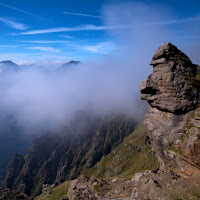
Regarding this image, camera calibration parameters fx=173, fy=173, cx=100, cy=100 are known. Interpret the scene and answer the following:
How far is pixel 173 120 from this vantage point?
40.9 metres

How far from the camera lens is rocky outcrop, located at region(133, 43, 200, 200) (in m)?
33.9

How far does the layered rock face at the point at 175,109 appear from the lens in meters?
35.4

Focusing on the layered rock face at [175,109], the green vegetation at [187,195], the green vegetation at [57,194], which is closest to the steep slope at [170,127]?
the layered rock face at [175,109]

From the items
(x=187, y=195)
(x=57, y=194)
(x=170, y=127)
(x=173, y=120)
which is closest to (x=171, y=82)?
(x=173, y=120)

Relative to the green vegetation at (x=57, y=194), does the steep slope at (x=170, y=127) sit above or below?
above

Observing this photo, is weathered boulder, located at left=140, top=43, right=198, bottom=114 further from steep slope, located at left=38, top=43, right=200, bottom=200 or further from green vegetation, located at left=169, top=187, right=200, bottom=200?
green vegetation, located at left=169, top=187, right=200, bottom=200

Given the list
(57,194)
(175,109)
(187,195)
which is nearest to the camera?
(187,195)

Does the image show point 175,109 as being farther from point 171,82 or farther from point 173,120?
point 171,82

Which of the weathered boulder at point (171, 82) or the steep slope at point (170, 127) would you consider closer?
the steep slope at point (170, 127)

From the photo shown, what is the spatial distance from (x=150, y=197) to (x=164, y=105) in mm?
21913

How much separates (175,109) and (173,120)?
2735 millimetres

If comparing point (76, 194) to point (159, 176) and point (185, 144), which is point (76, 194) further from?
point (185, 144)

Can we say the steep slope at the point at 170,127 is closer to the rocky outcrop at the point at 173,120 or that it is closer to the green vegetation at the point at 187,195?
the rocky outcrop at the point at 173,120

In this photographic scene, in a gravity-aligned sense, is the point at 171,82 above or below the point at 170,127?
above
